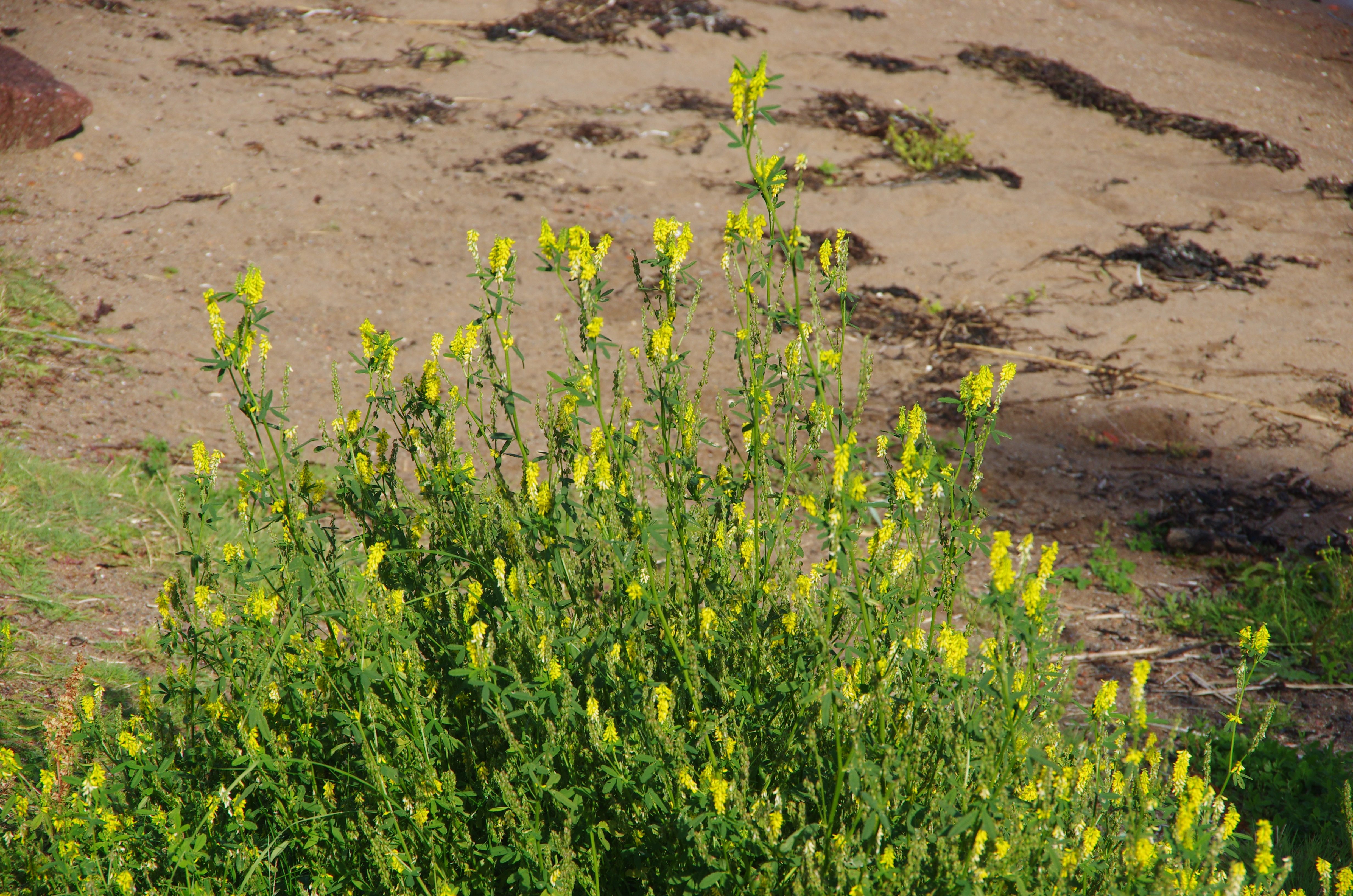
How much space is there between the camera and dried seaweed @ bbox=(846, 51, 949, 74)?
865 cm

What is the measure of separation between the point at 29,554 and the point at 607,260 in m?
3.61

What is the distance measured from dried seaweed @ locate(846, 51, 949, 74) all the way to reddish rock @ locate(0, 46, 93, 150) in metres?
6.37

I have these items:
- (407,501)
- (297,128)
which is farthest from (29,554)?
(297,128)

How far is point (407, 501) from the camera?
2.14 meters

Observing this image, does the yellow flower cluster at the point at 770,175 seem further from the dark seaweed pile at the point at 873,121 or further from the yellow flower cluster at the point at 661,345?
the dark seaweed pile at the point at 873,121

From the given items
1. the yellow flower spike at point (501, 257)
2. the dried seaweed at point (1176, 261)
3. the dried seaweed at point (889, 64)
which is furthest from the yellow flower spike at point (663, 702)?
the dried seaweed at point (889, 64)

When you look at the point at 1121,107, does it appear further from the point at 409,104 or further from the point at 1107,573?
the point at 409,104

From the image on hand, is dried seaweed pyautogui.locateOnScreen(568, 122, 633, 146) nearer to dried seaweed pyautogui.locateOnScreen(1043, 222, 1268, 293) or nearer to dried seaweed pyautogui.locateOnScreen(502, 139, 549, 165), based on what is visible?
dried seaweed pyautogui.locateOnScreen(502, 139, 549, 165)

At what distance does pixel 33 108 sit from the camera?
6375 mm

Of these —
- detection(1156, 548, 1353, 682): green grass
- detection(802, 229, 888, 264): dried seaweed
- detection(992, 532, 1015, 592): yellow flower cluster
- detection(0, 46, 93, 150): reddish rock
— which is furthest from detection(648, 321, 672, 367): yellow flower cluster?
detection(0, 46, 93, 150): reddish rock

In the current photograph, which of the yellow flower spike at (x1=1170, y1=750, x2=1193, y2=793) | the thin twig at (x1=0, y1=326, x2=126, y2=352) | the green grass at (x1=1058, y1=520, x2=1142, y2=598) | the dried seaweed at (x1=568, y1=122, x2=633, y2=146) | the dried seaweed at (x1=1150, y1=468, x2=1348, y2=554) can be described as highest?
the dried seaweed at (x1=568, y1=122, x2=633, y2=146)

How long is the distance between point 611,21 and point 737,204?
355 cm

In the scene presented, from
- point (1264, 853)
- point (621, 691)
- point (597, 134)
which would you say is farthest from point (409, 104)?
point (1264, 853)

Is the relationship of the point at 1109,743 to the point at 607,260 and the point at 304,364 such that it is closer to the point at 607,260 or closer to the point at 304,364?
the point at 304,364
